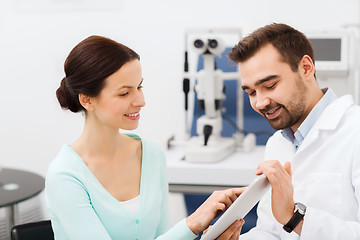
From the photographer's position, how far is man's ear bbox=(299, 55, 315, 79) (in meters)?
1.39

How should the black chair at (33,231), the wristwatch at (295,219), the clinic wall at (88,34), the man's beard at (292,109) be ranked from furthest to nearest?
the clinic wall at (88,34)
the black chair at (33,231)
the man's beard at (292,109)
the wristwatch at (295,219)

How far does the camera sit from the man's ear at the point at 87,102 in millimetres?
1397

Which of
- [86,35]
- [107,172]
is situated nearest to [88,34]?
[86,35]

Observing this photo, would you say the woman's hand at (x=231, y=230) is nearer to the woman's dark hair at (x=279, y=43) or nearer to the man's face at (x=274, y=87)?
the man's face at (x=274, y=87)

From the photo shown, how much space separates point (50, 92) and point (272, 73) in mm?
2364

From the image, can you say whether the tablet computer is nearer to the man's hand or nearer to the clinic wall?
the man's hand

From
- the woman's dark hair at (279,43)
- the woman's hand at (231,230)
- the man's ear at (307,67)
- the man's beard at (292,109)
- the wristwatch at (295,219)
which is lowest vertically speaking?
the woman's hand at (231,230)

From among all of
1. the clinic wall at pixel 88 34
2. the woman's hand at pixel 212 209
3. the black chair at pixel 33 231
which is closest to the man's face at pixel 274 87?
the woman's hand at pixel 212 209

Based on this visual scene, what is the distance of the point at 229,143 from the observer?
8.06ft

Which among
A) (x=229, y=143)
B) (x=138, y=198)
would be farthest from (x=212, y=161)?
(x=138, y=198)

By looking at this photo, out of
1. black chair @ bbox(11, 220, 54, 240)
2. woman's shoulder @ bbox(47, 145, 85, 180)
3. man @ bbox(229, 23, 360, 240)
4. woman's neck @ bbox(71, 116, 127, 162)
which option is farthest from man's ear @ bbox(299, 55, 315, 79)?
black chair @ bbox(11, 220, 54, 240)

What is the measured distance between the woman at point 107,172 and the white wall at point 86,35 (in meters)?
1.75

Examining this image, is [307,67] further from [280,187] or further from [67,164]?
[67,164]

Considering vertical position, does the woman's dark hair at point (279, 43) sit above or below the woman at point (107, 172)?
above
